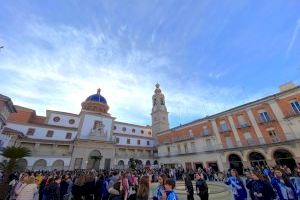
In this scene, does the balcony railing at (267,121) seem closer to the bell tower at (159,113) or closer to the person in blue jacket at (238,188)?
the person in blue jacket at (238,188)

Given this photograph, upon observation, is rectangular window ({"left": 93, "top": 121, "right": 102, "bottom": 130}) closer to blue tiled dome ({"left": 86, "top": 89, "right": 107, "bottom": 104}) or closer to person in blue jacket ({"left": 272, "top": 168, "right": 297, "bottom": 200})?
blue tiled dome ({"left": 86, "top": 89, "right": 107, "bottom": 104})

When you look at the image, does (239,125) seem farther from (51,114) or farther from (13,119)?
(13,119)

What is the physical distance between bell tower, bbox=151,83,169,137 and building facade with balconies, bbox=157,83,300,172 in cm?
1200

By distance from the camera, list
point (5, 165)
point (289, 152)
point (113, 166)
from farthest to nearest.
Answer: point (113, 166)
point (289, 152)
point (5, 165)

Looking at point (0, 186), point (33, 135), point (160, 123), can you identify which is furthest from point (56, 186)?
point (160, 123)

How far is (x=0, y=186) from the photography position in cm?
692

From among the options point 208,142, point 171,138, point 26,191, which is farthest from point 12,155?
point 171,138

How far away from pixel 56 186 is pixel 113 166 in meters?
26.3

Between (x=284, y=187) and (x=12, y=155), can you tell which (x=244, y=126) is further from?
(x=12, y=155)

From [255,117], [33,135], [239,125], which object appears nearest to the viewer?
[255,117]

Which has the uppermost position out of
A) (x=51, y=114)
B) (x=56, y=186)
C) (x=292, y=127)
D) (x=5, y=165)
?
(x=51, y=114)

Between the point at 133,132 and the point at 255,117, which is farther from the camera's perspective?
the point at 133,132

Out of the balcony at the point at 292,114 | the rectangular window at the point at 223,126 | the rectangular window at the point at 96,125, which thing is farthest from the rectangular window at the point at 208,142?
the rectangular window at the point at 96,125

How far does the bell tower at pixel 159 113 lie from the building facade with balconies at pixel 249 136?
11996 mm
